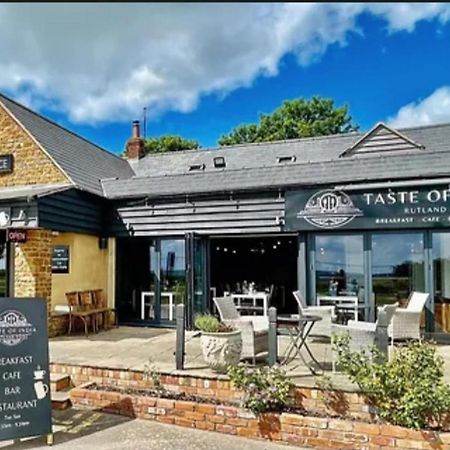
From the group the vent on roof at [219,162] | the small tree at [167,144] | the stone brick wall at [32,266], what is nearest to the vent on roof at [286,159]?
the vent on roof at [219,162]

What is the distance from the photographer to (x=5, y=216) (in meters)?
8.76

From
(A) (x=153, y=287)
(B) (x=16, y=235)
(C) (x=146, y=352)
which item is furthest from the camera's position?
(A) (x=153, y=287)

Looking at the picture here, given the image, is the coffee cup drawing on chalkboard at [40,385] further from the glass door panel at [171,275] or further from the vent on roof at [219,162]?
the vent on roof at [219,162]

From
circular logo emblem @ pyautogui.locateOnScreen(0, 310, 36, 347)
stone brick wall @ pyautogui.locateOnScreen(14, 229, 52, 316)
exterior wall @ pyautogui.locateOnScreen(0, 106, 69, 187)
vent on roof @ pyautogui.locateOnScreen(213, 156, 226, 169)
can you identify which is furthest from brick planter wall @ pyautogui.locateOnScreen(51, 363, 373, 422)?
vent on roof @ pyautogui.locateOnScreen(213, 156, 226, 169)

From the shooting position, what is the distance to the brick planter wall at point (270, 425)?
4211 mm

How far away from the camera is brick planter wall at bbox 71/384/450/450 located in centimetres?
421

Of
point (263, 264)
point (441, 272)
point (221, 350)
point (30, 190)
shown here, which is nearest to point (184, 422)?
point (221, 350)

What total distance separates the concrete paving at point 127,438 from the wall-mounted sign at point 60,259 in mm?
5093

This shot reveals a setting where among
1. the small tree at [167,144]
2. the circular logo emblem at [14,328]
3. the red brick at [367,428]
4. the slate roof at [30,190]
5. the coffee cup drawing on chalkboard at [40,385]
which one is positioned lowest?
the red brick at [367,428]

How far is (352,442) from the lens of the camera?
436 cm

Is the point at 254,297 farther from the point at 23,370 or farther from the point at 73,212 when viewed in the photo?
the point at 23,370

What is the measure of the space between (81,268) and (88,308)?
37.3 inches

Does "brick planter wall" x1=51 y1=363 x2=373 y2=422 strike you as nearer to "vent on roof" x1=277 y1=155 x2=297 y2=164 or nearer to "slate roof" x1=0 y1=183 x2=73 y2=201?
"slate roof" x1=0 y1=183 x2=73 y2=201

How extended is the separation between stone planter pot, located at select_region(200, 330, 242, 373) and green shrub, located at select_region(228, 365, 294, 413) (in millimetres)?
454
